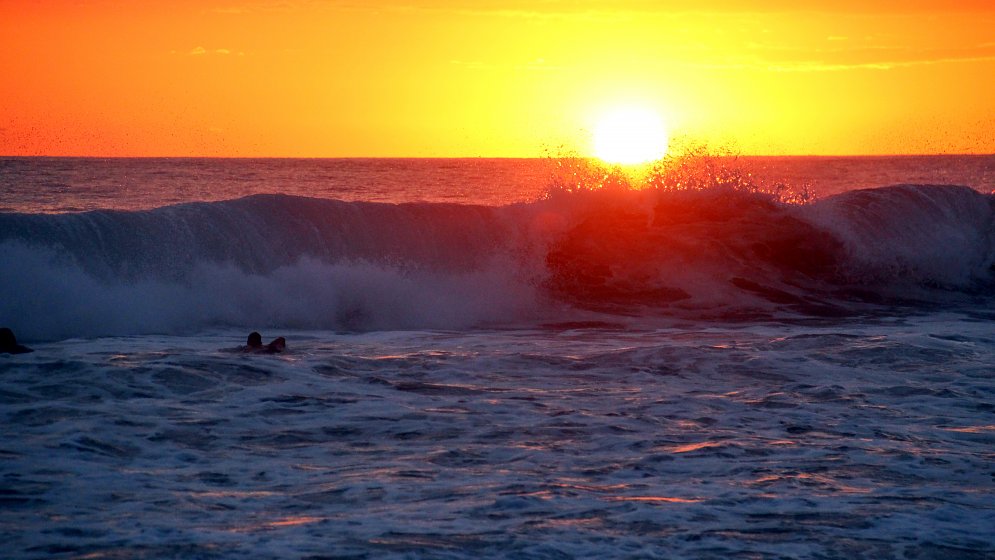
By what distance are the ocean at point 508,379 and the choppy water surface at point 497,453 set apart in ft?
0.09

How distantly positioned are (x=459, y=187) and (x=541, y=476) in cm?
4859

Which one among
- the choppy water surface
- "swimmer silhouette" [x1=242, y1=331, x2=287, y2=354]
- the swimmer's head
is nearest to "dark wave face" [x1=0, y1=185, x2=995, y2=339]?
the swimmer's head

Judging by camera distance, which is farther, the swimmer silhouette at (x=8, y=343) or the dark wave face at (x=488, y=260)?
the dark wave face at (x=488, y=260)

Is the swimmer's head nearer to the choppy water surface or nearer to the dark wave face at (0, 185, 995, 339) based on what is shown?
the choppy water surface

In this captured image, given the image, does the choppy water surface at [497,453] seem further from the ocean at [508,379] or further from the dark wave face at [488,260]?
the dark wave face at [488,260]

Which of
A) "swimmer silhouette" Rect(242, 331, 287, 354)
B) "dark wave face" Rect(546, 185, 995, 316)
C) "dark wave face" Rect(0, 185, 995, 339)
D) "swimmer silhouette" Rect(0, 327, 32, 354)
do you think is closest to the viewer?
"swimmer silhouette" Rect(0, 327, 32, 354)

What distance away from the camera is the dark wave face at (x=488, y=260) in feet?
44.9

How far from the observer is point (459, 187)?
54344mm

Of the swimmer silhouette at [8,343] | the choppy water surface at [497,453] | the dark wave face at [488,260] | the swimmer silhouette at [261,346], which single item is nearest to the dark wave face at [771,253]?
the dark wave face at [488,260]

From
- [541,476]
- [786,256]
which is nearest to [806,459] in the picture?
[541,476]

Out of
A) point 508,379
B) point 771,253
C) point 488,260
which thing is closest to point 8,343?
point 508,379

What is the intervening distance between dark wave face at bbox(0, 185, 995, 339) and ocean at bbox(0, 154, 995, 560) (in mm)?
63

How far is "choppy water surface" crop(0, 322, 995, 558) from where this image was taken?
510cm

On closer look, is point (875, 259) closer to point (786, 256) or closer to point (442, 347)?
point (786, 256)
